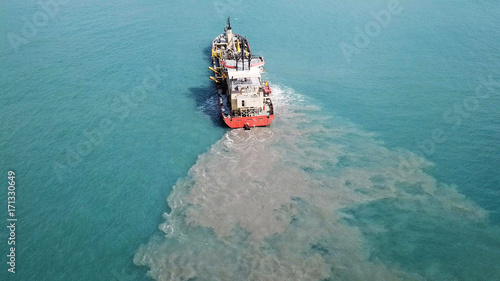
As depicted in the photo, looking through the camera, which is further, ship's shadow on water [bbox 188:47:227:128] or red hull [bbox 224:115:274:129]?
ship's shadow on water [bbox 188:47:227:128]

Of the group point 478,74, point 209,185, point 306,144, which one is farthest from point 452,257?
point 478,74

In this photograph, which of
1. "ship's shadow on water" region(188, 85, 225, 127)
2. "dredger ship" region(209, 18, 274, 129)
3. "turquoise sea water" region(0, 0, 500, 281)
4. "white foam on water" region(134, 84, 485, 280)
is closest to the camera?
"white foam on water" region(134, 84, 485, 280)

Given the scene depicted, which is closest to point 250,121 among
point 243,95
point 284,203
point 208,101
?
point 243,95

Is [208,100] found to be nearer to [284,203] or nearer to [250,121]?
Result: [250,121]

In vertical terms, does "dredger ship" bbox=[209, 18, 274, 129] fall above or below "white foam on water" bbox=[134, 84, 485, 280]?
above

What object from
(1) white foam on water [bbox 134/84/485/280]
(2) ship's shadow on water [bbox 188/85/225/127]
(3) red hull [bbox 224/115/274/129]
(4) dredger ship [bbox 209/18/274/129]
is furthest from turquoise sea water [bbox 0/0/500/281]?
(4) dredger ship [bbox 209/18/274/129]

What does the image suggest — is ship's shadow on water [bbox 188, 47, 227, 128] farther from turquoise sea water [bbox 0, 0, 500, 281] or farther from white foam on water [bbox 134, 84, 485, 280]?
white foam on water [bbox 134, 84, 485, 280]

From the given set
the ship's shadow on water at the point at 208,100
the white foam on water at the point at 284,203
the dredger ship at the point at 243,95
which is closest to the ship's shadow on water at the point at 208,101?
the ship's shadow on water at the point at 208,100
